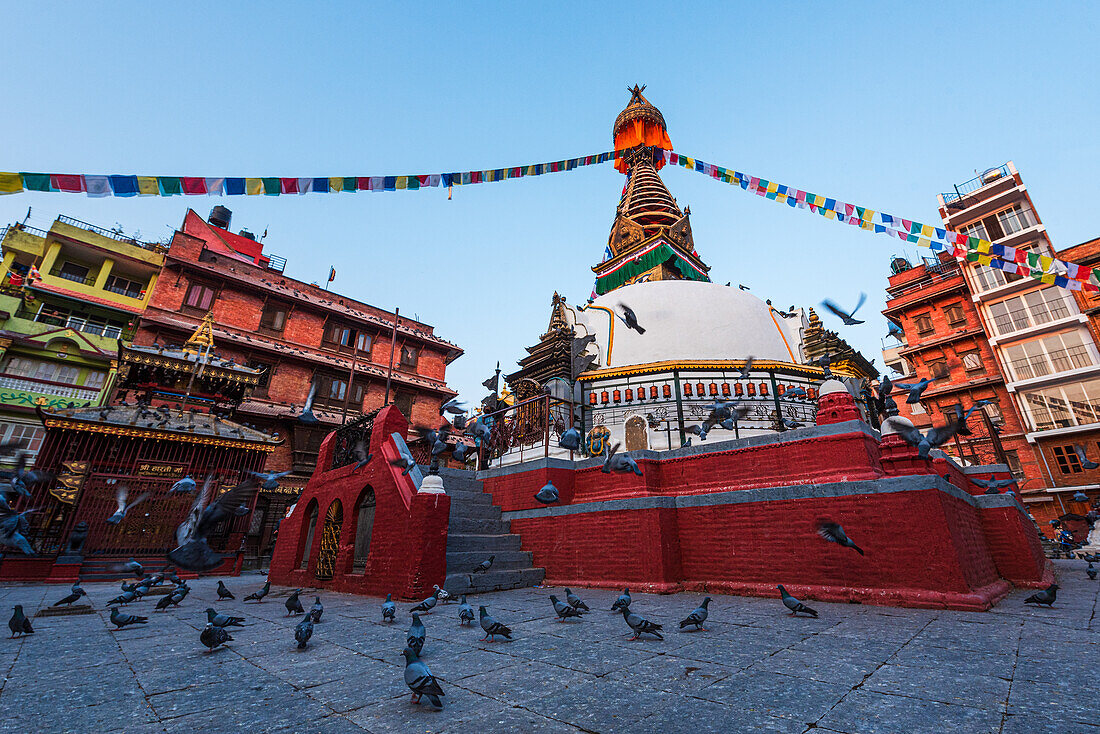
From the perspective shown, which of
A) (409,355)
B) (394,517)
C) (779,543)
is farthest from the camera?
(409,355)

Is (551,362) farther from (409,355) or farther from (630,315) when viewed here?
(409,355)

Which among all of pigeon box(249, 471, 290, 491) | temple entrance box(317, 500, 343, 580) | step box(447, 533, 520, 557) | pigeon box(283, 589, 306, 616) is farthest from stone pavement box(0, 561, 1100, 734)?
pigeon box(249, 471, 290, 491)

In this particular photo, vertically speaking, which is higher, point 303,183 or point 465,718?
point 303,183

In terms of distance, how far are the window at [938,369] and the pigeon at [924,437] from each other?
33.6 metres

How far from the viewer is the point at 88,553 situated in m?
14.2

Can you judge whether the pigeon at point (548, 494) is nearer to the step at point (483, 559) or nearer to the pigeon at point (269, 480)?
the step at point (483, 559)

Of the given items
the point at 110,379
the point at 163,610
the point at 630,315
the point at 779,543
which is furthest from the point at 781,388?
the point at 110,379

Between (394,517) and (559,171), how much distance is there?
13.4m

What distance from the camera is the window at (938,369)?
107 feet

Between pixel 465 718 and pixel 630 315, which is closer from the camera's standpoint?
pixel 465 718

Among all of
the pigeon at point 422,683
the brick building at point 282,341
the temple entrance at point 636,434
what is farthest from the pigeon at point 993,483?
the brick building at point 282,341

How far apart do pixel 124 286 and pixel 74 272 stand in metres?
2.36

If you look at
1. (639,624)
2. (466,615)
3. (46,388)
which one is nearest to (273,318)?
(46,388)

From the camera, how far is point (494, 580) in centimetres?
830
